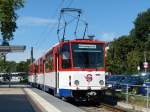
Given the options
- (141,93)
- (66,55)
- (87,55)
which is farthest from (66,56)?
(141,93)

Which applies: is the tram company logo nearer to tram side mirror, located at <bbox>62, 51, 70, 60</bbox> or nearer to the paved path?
tram side mirror, located at <bbox>62, 51, 70, 60</bbox>

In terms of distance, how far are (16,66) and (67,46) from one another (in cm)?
16378

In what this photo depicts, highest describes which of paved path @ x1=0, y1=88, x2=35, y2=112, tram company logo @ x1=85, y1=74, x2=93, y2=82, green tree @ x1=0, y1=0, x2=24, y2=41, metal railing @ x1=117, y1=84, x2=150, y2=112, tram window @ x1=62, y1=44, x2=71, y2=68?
green tree @ x1=0, y1=0, x2=24, y2=41

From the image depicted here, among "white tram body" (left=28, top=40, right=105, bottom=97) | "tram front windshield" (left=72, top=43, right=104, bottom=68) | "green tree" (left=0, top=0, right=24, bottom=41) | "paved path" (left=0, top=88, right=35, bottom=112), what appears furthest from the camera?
"green tree" (left=0, top=0, right=24, bottom=41)

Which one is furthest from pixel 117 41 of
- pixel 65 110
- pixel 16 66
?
pixel 65 110

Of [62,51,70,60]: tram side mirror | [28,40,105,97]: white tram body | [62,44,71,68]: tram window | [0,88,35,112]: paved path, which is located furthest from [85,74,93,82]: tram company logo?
[0,88,35,112]: paved path

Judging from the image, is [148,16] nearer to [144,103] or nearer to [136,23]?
[136,23]

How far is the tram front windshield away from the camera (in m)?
26.2

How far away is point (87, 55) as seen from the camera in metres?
26.4

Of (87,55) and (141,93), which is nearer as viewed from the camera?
(141,93)

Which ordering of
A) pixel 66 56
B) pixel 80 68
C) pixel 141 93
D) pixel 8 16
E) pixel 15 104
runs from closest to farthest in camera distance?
pixel 15 104, pixel 141 93, pixel 80 68, pixel 66 56, pixel 8 16

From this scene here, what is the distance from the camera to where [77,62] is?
26.1 meters

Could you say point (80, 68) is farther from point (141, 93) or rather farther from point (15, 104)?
point (15, 104)

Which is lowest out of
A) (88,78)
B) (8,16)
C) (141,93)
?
(141,93)
